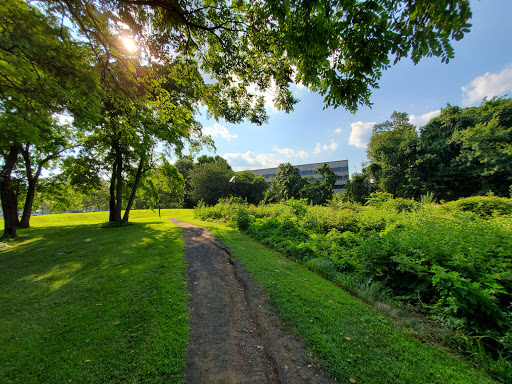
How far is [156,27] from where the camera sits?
448cm

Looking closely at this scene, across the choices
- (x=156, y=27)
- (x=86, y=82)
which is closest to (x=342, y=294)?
(x=156, y=27)

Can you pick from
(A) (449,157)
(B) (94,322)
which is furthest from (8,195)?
(A) (449,157)

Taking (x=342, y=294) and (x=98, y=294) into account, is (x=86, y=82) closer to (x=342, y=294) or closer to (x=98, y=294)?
(x=98, y=294)

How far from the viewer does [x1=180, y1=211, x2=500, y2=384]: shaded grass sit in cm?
215

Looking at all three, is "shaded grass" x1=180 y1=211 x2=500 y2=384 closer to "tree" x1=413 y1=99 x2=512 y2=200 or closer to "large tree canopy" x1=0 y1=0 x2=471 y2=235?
"large tree canopy" x1=0 y1=0 x2=471 y2=235

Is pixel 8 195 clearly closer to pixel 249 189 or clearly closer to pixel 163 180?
pixel 163 180

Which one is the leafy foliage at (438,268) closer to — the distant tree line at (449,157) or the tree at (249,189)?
the distant tree line at (449,157)

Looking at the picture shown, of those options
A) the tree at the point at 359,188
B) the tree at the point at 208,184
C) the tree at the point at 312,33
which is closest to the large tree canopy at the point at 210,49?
the tree at the point at 312,33

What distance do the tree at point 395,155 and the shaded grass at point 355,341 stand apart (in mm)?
32138

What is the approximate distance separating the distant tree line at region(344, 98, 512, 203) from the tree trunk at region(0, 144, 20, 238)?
3710cm

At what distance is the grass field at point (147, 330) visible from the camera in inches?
84.1

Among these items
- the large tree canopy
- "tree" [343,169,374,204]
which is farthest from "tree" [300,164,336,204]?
the large tree canopy

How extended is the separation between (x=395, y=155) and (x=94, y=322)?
3717 centimetres

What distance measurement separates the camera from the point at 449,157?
25.3 m
